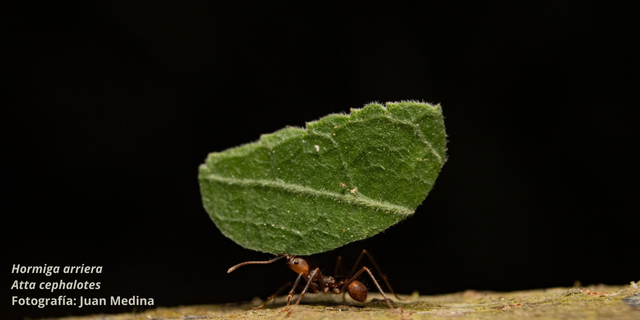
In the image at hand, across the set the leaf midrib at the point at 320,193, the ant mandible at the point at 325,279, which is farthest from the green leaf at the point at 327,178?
the ant mandible at the point at 325,279

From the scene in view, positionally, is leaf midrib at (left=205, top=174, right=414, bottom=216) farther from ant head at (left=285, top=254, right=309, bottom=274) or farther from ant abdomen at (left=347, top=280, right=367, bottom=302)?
ant abdomen at (left=347, top=280, right=367, bottom=302)

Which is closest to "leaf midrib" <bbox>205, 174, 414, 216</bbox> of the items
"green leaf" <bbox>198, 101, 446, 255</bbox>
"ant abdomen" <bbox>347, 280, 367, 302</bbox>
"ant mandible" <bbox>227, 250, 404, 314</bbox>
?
"green leaf" <bbox>198, 101, 446, 255</bbox>

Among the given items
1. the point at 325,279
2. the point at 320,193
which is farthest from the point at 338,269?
the point at 320,193

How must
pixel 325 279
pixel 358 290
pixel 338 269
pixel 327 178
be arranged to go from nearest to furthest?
pixel 327 178, pixel 358 290, pixel 325 279, pixel 338 269

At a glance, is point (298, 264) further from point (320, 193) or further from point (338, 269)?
point (320, 193)

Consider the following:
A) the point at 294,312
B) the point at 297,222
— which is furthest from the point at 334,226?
the point at 294,312

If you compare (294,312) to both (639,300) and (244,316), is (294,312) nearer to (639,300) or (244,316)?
(244,316)
